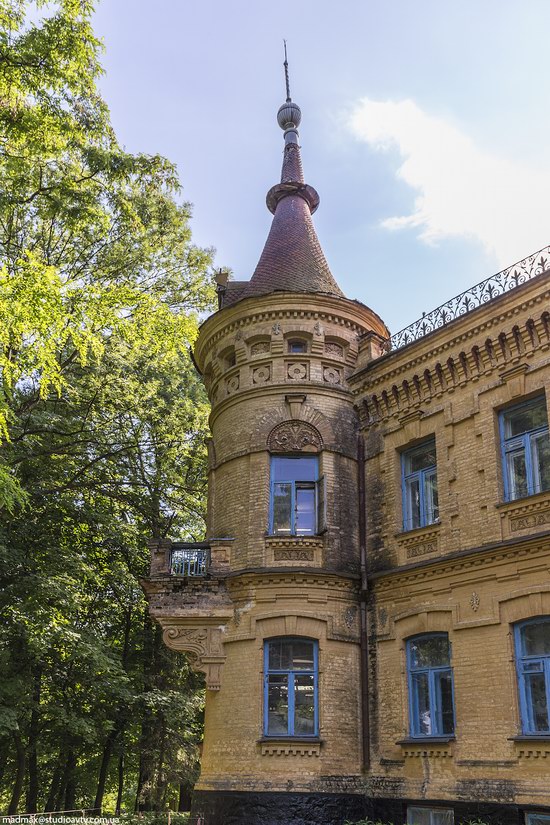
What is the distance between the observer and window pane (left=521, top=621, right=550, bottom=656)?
1202cm

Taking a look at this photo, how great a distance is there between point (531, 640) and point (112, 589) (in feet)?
49.8

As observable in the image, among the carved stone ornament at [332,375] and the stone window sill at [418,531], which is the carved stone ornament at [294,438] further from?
the stone window sill at [418,531]

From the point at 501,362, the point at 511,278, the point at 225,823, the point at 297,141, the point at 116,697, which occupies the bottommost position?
the point at 225,823

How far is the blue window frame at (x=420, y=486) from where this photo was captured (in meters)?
15.0

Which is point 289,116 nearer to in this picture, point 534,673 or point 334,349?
point 334,349

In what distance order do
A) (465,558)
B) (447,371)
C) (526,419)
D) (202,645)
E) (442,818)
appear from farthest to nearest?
(202,645), (447,371), (526,419), (465,558), (442,818)

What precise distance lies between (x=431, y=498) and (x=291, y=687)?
459cm

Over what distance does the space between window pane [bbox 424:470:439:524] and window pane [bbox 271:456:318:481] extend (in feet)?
8.32

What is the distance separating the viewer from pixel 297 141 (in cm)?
2323

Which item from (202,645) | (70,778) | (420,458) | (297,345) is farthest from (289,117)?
(70,778)

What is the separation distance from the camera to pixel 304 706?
14.4 meters

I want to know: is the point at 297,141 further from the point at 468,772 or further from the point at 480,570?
the point at 468,772

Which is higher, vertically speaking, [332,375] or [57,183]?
[57,183]

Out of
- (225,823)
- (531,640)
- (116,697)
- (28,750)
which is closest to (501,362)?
(531,640)
